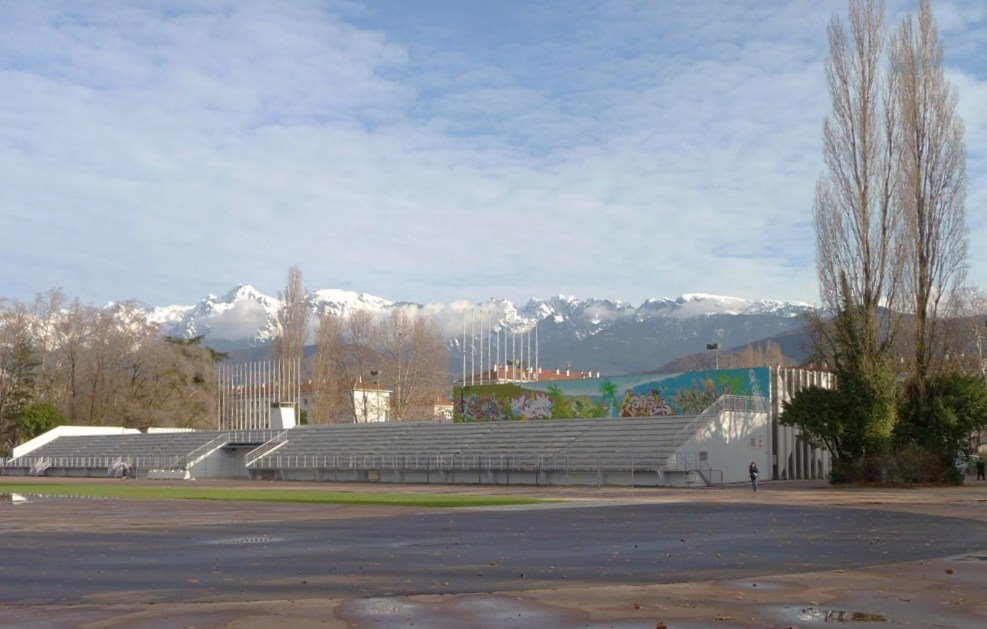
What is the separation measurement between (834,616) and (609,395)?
5622 cm

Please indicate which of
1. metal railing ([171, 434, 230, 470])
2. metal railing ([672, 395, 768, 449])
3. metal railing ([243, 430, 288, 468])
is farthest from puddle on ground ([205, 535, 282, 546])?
metal railing ([171, 434, 230, 470])

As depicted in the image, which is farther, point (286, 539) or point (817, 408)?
point (817, 408)

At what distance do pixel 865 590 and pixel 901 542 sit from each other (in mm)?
7167

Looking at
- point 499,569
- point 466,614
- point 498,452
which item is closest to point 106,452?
point 498,452

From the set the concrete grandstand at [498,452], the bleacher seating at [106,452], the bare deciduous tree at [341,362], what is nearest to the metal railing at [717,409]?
the concrete grandstand at [498,452]

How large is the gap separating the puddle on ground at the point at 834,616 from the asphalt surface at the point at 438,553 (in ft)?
8.84

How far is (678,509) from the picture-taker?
3075cm

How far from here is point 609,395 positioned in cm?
6612

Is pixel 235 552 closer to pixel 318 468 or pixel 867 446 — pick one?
pixel 867 446

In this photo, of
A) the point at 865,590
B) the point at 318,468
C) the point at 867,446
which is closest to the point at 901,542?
the point at 865,590

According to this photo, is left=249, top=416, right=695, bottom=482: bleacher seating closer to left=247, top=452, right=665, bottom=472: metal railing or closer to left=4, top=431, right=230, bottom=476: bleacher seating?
left=247, top=452, right=665, bottom=472: metal railing

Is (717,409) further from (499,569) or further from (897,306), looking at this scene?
(499,569)

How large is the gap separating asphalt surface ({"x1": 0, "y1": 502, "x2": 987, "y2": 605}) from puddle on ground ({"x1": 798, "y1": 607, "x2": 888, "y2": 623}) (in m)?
2.69

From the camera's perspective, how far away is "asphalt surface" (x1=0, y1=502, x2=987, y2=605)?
1284 cm
